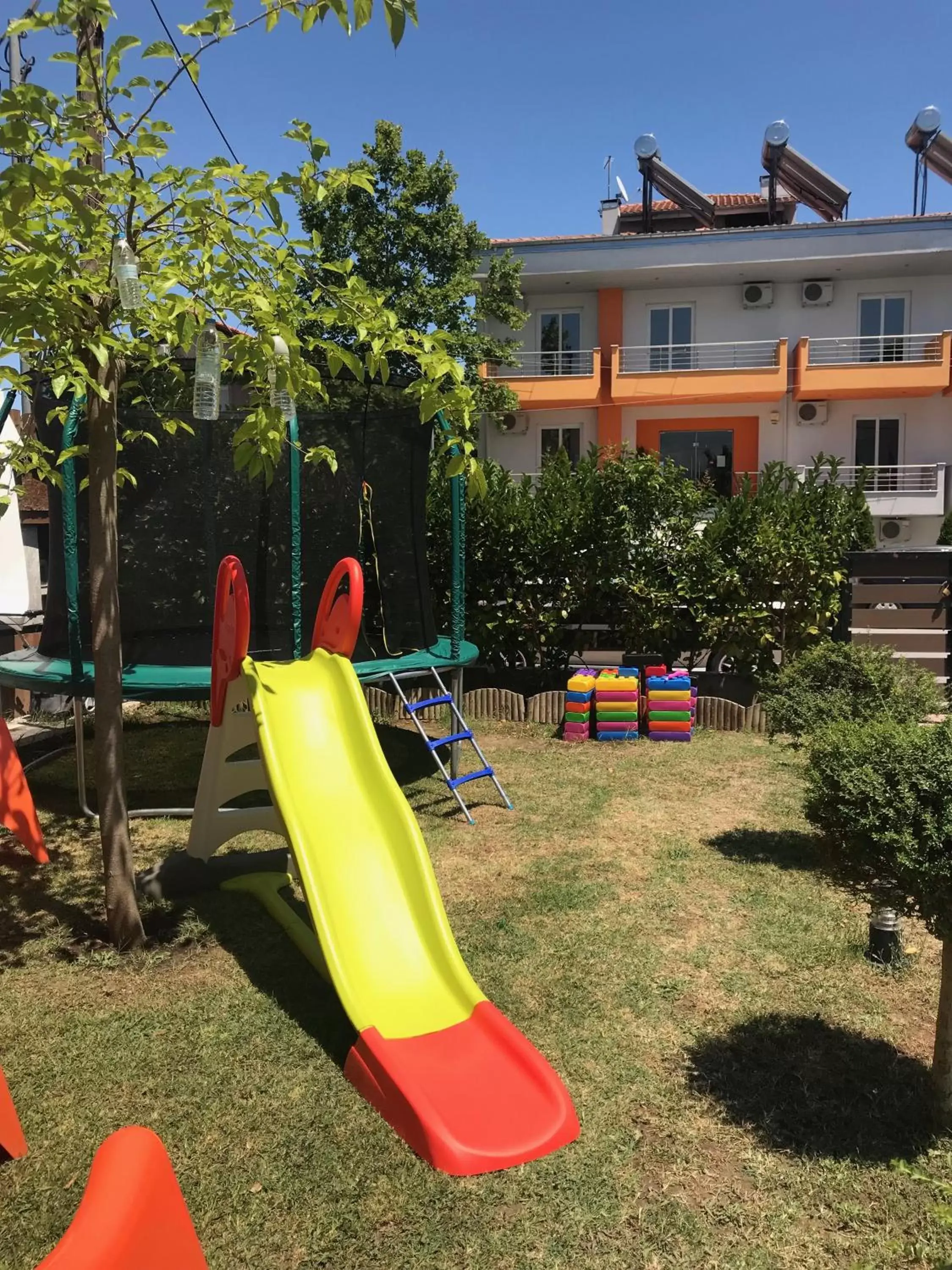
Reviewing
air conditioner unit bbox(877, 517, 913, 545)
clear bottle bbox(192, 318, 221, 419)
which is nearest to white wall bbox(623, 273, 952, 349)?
air conditioner unit bbox(877, 517, 913, 545)

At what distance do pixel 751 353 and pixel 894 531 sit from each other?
5878mm

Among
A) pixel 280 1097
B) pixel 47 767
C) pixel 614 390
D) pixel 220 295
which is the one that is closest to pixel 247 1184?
pixel 280 1097

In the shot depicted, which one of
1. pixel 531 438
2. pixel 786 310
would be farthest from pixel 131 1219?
pixel 786 310

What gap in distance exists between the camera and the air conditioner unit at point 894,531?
2170cm

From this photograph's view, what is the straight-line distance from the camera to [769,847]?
575cm

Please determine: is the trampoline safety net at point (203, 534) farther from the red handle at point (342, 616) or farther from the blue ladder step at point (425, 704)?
the red handle at point (342, 616)

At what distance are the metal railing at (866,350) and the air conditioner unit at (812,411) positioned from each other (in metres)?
0.97

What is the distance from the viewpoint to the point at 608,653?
10.3m

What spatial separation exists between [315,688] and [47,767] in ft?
16.2

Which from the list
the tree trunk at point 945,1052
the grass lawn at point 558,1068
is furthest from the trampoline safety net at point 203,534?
the tree trunk at point 945,1052

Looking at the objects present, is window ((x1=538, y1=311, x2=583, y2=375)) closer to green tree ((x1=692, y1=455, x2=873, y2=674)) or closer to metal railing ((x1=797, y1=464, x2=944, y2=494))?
metal railing ((x1=797, y1=464, x2=944, y2=494))

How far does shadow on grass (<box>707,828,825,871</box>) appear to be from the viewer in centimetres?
545

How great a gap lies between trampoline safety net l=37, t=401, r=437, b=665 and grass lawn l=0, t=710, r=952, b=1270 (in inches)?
76.4

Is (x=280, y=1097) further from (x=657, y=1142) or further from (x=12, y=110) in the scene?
(x=12, y=110)
